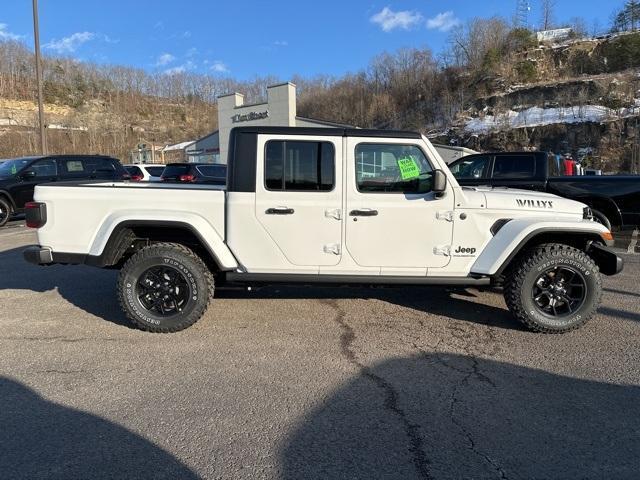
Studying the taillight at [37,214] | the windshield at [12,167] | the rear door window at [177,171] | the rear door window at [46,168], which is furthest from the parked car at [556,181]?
the windshield at [12,167]

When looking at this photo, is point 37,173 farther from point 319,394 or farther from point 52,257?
point 319,394

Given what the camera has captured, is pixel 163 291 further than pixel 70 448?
Yes

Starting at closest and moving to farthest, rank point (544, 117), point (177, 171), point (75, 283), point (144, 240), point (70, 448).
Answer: point (70, 448), point (144, 240), point (75, 283), point (177, 171), point (544, 117)

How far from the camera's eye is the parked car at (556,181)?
8.12 metres

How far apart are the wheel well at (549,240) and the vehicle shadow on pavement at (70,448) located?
11.3 feet

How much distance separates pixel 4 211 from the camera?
12.8m

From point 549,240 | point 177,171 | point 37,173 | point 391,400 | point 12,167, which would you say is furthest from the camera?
point 177,171

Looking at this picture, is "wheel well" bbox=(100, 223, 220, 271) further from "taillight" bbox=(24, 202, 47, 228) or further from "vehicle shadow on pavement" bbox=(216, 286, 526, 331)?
"vehicle shadow on pavement" bbox=(216, 286, 526, 331)

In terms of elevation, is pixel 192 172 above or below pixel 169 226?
above

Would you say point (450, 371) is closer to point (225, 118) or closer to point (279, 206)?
point (279, 206)

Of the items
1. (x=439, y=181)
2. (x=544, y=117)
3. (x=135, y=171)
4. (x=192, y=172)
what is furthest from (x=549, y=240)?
(x=544, y=117)

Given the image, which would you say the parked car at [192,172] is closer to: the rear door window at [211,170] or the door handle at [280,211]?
the rear door window at [211,170]

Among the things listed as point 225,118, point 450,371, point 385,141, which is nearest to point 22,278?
point 385,141

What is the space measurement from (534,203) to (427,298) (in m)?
1.81
